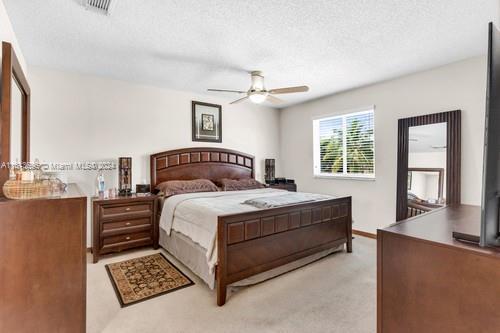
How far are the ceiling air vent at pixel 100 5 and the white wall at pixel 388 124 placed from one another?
395 centimetres

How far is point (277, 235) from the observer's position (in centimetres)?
276

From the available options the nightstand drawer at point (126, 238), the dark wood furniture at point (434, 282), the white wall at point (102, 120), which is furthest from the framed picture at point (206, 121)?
the dark wood furniture at point (434, 282)

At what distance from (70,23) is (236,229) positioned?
2577 millimetres

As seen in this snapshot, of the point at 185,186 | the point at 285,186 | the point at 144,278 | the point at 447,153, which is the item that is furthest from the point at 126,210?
the point at 447,153

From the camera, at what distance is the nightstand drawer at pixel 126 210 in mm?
3393

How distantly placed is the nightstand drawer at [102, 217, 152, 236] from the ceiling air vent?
2.54 m

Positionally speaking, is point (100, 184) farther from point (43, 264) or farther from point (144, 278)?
point (43, 264)

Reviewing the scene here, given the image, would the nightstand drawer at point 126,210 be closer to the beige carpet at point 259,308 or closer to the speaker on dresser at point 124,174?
the speaker on dresser at point 124,174

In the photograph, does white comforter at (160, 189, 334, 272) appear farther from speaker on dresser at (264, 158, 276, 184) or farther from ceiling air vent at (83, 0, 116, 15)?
speaker on dresser at (264, 158, 276, 184)

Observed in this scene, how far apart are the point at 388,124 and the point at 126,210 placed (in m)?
4.32

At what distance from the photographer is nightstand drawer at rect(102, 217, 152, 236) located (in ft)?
11.1

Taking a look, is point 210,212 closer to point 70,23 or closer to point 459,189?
point 70,23

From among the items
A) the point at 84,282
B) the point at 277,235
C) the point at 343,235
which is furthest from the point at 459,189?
the point at 84,282

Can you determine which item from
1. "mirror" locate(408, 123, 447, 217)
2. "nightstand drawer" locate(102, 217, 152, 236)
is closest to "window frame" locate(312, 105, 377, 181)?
"mirror" locate(408, 123, 447, 217)
